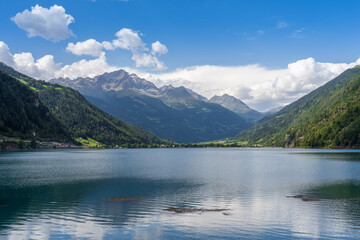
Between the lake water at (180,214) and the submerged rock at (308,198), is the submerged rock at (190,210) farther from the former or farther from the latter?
the submerged rock at (308,198)

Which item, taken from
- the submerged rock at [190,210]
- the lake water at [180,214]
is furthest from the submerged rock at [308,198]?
the submerged rock at [190,210]

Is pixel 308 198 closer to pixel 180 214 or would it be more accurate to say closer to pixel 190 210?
pixel 190 210

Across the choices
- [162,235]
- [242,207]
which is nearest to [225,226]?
[162,235]

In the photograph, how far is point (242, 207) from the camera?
153ft

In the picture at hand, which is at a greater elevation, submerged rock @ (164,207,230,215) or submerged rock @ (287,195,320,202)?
submerged rock @ (287,195,320,202)

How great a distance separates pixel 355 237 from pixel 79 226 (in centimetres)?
3101

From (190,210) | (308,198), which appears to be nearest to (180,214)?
(190,210)

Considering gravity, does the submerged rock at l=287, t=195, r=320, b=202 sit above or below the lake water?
Answer: above

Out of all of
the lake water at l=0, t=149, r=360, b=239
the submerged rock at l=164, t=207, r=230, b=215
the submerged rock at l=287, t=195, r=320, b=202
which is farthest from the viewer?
the submerged rock at l=287, t=195, r=320, b=202

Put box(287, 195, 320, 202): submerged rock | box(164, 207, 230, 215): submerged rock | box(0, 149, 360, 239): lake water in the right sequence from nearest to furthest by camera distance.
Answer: box(0, 149, 360, 239): lake water
box(164, 207, 230, 215): submerged rock
box(287, 195, 320, 202): submerged rock

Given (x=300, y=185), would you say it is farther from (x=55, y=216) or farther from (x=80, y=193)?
(x=55, y=216)

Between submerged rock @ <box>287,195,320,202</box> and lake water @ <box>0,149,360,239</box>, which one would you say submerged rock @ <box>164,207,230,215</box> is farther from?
submerged rock @ <box>287,195,320,202</box>

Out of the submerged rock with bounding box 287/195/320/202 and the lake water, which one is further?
the submerged rock with bounding box 287/195/320/202

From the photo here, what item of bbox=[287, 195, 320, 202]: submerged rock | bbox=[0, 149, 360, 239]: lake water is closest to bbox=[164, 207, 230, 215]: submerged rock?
bbox=[0, 149, 360, 239]: lake water
